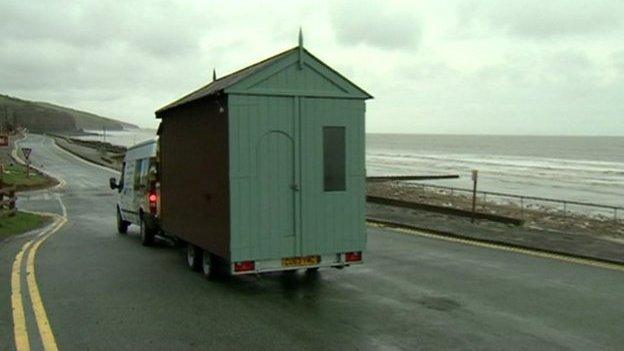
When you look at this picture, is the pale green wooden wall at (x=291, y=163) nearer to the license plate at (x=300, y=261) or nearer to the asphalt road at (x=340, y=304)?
the license plate at (x=300, y=261)

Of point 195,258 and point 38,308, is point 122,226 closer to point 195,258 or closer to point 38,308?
point 195,258

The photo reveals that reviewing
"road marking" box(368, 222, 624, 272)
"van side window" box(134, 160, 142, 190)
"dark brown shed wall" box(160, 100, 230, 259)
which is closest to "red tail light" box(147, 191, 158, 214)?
"van side window" box(134, 160, 142, 190)

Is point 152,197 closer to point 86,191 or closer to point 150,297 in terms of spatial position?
point 150,297

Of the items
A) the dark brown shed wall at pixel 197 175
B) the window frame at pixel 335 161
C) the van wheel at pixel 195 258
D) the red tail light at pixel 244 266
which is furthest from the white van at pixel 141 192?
the window frame at pixel 335 161

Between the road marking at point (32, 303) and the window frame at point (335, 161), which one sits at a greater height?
the window frame at point (335, 161)

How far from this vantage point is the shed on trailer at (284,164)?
29.3ft

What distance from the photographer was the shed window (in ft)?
30.8

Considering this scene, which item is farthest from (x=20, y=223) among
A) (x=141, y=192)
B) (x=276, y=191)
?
(x=276, y=191)

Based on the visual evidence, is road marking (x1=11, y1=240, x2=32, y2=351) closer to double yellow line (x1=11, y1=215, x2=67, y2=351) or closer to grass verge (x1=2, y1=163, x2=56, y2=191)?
double yellow line (x1=11, y1=215, x2=67, y2=351)

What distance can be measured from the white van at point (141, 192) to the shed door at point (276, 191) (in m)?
5.13

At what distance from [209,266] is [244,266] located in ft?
3.99

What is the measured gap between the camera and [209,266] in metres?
10.0

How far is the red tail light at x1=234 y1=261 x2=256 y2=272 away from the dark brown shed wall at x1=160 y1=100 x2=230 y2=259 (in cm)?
21

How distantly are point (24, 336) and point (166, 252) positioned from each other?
636cm
